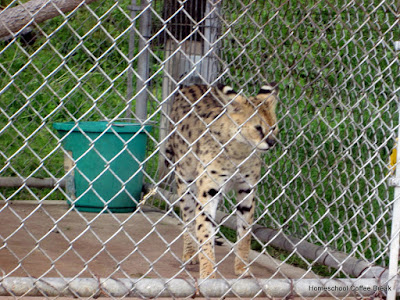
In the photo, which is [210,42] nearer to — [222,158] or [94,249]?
[222,158]

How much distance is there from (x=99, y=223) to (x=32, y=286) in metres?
2.59

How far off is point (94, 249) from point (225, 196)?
991mm

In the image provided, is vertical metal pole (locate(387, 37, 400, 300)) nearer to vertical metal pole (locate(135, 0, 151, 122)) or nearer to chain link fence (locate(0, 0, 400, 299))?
chain link fence (locate(0, 0, 400, 299))

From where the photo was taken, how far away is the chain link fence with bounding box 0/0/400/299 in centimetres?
261

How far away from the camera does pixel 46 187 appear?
557 centimetres

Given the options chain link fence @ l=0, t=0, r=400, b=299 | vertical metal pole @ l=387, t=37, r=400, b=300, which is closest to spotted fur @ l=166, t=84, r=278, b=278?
chain link fence @ l=0, t=0, r=400, b=299

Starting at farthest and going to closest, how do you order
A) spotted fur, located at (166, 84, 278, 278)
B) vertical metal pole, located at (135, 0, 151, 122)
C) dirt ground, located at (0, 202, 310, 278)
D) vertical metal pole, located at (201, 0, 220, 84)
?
vertical metal pole, located at (135, 0, 151, 122)
vertical metal pole, located at (201, 0, 220, 84)
dirt ground, located at (0, 202, 310, 278)
spotted fur, located at (166, 84, 278, 278)

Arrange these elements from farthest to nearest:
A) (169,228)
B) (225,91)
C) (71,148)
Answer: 1. (71,148)
2. (169,228)
3. (225,91)

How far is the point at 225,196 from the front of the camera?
3.95 meters

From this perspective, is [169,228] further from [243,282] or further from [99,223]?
[243,282]

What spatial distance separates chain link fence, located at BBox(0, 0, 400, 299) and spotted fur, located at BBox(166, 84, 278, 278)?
0.13 m

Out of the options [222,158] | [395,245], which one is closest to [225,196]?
[222,158]

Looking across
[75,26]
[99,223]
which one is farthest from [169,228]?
[75,26]

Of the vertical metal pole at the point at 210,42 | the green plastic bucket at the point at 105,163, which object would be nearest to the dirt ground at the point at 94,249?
the green plastic bucket at the point at 105,163
